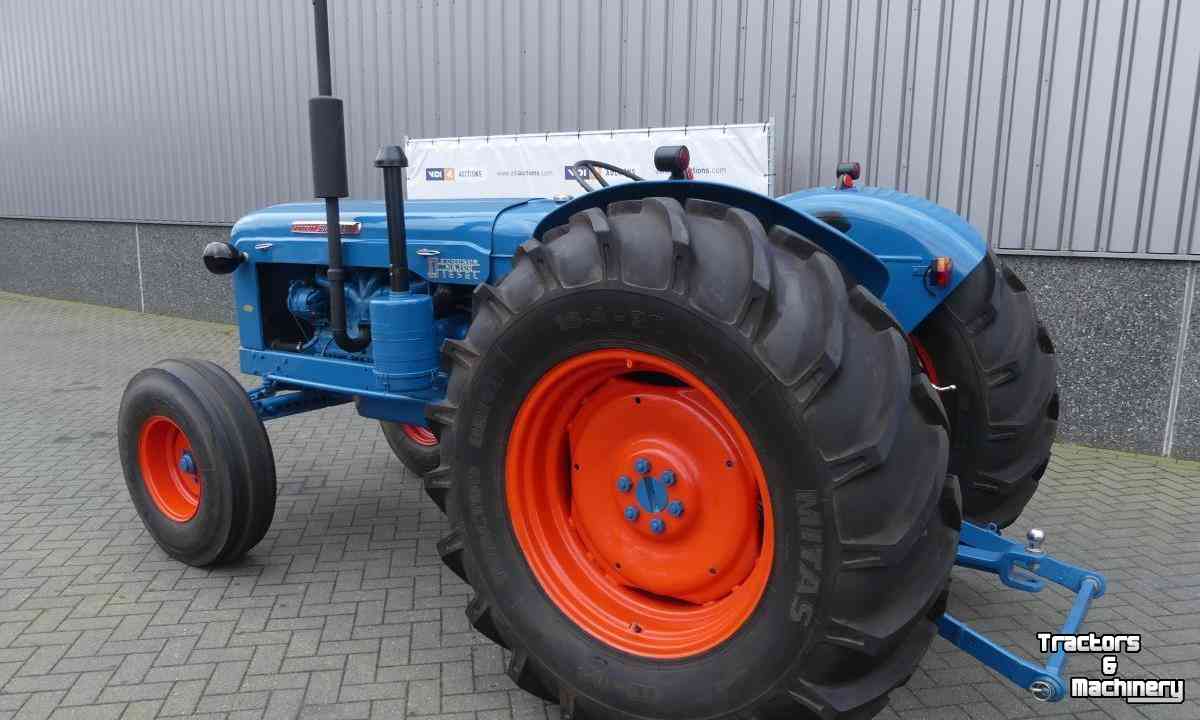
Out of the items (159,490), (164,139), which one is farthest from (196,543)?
(164,139)

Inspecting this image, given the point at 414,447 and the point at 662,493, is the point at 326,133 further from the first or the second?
the point at 414,447

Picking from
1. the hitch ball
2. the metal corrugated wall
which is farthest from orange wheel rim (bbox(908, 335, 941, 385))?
the metal corrugated wall

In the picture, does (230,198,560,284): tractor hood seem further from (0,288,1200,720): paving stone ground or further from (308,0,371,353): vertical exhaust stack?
(0,288,1200,720): paving stone ground

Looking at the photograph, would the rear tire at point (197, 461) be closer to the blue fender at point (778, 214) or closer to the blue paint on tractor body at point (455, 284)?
the blue paint on tractor body at point (455, 284)

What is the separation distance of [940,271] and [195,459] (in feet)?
8.60

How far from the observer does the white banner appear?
591 cm

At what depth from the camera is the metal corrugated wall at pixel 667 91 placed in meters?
4.70

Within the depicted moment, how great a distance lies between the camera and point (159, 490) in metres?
3.35

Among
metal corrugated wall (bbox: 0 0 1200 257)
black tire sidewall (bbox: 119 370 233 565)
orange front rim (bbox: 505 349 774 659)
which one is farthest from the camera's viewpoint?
metal corrugated wall (bbox: 0 0 1200 257)

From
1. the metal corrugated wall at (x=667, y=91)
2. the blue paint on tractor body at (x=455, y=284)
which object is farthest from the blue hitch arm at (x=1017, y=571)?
the metal corrugated wall at (x=667, y=91)

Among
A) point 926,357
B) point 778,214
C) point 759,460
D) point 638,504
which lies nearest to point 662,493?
point 638,504

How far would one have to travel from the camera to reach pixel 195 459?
9.99 feet

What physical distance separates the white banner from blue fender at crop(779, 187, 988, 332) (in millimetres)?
3055

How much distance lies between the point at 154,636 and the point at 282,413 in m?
1.03
